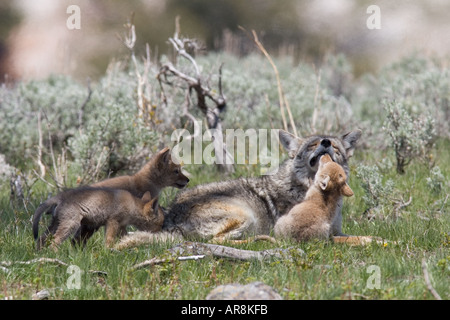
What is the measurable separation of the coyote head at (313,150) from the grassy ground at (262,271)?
0.91 m

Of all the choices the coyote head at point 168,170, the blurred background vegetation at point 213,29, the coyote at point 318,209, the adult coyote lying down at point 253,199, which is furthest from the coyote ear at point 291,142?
the blurred background vegetation at point 213,29

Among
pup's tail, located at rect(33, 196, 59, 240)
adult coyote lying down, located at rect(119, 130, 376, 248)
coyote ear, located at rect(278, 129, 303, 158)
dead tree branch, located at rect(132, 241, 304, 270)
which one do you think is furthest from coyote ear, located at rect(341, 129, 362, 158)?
pup's tail, located at rect(33, 196, 59, 240)

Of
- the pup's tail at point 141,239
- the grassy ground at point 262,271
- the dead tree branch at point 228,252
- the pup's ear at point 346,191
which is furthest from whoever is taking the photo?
the pup's ear at point 346,191

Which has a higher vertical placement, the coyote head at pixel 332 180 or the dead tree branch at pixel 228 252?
the coyote head at pixel 332 180

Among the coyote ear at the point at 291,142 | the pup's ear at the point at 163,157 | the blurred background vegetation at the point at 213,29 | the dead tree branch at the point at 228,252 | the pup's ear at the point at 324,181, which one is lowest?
the dead tree branch at the point at 228,252

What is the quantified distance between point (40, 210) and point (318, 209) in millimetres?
2735

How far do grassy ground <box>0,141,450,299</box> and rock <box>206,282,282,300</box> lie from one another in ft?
0.73

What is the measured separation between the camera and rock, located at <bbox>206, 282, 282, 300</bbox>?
402 cm

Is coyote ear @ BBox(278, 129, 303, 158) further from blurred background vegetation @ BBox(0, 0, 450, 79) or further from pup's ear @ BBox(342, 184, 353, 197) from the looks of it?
blurred background vegetation @ BBox(0, 0, 450, 79)

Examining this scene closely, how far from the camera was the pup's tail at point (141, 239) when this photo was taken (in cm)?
577

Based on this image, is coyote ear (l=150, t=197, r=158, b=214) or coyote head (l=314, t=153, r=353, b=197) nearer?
coyote head (l=314, t=153, r=353, b=197)

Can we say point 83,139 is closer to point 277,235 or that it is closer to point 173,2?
point 277,235

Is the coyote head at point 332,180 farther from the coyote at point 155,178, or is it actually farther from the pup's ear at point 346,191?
the coyote at point 155,178

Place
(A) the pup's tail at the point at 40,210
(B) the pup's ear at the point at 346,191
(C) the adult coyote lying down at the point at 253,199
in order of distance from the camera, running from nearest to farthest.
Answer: (A) the pup's tail at the point at 40,210
(B) the pup's ear at the point at 346,191
(C) the adult coyote lying down at the point at 253,199
